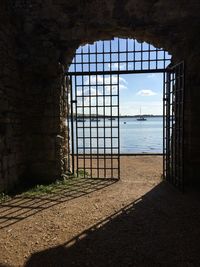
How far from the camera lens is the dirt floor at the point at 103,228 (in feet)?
9.99

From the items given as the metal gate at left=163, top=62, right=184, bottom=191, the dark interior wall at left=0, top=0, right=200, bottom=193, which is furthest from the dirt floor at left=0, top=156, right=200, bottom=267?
the dark interior wall at left=0, top=0, right=200, bottom=193

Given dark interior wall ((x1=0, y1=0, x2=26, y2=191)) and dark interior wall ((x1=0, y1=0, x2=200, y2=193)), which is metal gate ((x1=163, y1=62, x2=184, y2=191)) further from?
dark interior wall ((x1=0, y1=0, x2=26, y2=191))

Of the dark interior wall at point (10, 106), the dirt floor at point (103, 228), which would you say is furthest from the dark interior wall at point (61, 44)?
the dirt floor at point (103, 228)

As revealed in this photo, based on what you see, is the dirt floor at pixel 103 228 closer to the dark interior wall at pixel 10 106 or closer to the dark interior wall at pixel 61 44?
the dark interior wall at pixel 10 106

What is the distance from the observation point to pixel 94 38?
6.41 meters

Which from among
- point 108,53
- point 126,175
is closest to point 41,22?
point 108,53

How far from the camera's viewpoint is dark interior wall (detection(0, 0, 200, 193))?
6062 mm

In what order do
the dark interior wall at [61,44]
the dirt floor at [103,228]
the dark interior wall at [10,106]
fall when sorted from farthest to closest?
the dark interior wall at [61,44] → the dark interior wall at [10,106] → the dirt floor at [103,228]

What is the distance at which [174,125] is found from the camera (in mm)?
6184

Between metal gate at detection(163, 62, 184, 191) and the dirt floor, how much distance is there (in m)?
0.45

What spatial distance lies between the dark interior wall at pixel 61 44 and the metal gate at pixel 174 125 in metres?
0.31

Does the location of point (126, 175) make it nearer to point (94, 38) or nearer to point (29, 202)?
point (29, 202)

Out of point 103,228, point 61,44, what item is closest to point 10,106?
point 61,44

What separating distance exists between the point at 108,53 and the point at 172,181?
142 inches
